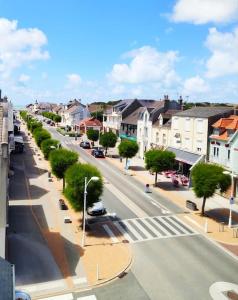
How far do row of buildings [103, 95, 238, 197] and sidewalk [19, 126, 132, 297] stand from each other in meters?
14.2

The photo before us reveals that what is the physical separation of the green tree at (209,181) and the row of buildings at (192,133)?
5.11 feet

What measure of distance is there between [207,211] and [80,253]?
704 inches

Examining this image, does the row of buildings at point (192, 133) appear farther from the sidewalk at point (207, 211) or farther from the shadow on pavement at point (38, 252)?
the shadow on pavement at point (38, 252)

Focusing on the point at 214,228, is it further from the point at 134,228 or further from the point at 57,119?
the point at 57,119

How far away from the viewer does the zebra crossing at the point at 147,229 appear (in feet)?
105

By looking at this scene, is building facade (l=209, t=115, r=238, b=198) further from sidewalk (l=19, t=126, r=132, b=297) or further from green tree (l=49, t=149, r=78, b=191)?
sidewalk (l=19, t=126, r=132, b=297)

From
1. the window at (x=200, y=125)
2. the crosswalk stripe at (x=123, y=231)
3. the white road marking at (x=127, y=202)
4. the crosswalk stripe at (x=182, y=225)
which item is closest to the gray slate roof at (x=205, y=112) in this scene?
the window at (x=200, y=125)

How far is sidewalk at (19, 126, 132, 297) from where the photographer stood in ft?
80.4

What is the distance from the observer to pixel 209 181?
3619 centimetres

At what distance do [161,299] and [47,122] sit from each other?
157164 millimetres

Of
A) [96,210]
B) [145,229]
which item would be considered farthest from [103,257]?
[96,210]

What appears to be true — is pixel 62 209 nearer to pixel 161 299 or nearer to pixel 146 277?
pixel 146 277

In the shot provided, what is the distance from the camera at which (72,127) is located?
142 meters

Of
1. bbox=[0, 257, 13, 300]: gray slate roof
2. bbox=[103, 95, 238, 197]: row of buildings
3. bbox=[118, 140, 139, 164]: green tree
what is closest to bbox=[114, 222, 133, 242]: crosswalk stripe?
bbox=[103, 95, 238, 197]: row of buildings
